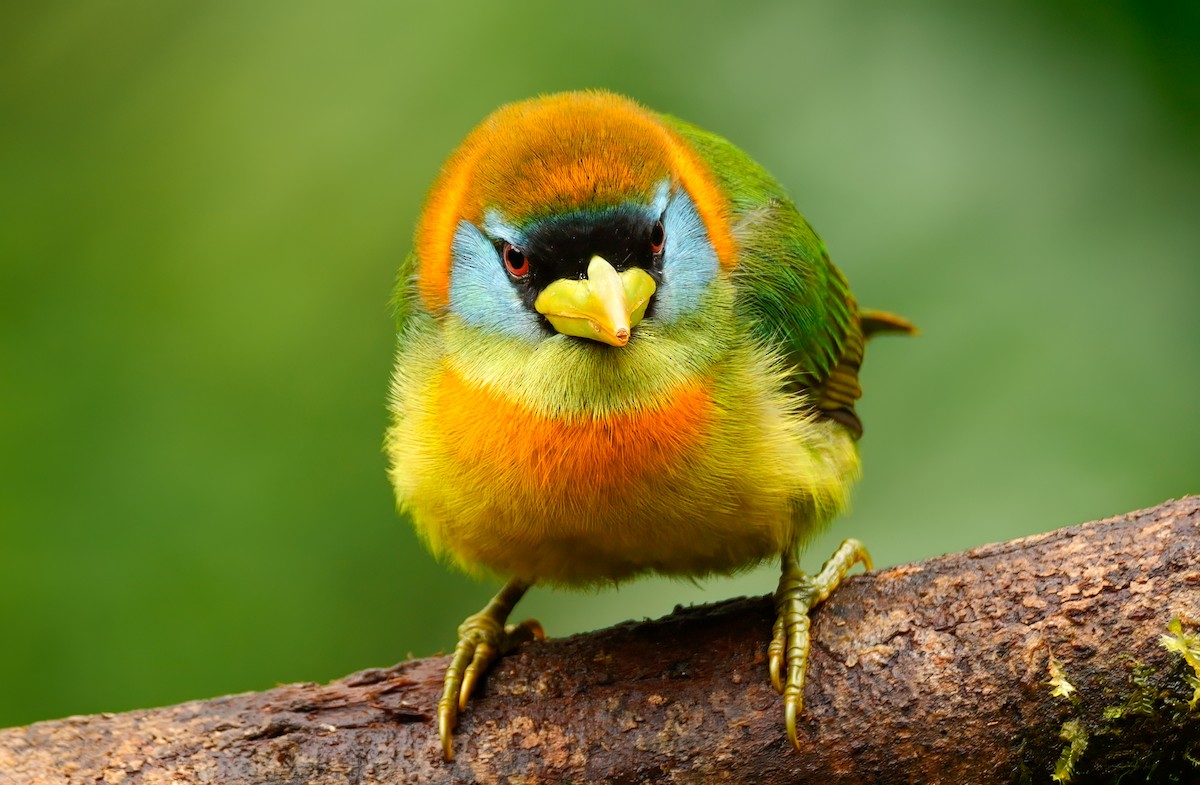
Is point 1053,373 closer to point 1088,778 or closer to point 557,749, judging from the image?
point 1088,778

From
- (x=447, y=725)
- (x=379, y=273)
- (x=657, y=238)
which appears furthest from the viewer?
(x=379, y=273)

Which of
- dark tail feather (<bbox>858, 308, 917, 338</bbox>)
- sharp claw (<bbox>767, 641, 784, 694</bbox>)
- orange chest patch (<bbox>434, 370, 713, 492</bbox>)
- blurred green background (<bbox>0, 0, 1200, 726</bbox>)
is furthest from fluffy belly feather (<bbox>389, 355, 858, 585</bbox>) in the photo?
blurred green background (<bbox>0, 0, 1200, 726</bbox>)

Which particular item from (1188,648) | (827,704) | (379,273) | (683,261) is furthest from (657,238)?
(379,273)

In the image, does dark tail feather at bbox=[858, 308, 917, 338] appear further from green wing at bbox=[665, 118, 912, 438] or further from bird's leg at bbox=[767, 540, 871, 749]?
bird's leg at bbox=[767, 540, 871, 749]

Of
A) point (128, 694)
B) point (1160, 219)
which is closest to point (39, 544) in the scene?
point (128, 694)

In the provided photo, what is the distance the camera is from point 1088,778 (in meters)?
2.62

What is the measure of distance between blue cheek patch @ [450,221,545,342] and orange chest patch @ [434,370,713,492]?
0.19m

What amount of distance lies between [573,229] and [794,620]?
3.55ft

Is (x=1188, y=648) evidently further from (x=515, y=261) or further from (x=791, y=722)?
(x=515, y=261)

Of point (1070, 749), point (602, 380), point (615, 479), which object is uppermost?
point (602, 380)

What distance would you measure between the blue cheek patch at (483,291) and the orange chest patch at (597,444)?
7.3 inches

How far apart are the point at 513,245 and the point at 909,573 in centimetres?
123

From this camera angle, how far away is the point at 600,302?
2602 mm

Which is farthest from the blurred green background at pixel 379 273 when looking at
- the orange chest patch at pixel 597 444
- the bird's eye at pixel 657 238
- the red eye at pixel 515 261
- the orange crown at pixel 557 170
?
the red eye at pixel 515 261
